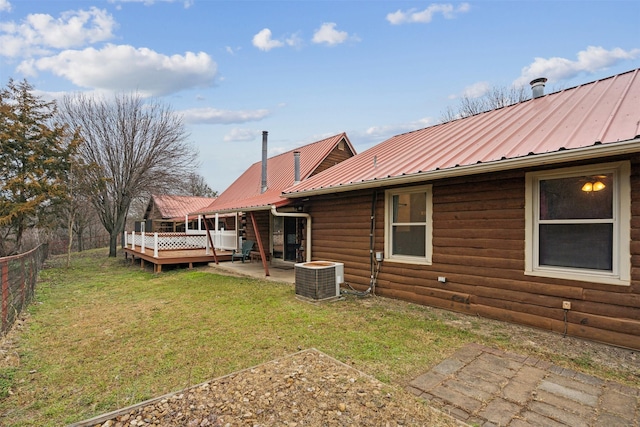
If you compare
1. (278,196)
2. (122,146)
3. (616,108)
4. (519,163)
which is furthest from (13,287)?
(122,146)

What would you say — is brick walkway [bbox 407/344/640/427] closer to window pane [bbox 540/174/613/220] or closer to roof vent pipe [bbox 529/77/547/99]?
window pane [bbox 540/174/613/220]

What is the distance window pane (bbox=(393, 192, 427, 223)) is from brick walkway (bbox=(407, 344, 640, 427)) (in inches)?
114

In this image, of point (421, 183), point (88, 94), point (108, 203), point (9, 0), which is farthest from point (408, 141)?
point (88, 94)

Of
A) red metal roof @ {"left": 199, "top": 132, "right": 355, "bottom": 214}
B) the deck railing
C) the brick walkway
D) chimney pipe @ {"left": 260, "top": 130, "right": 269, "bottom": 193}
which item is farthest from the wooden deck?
the brick walkway

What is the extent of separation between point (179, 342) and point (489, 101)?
24.3 metres

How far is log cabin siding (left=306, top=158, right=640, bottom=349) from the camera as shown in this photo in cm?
381

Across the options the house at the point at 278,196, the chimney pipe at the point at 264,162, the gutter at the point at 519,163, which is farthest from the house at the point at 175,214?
the gutter at the point at 519,163

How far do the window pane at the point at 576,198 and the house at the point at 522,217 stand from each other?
0.01m

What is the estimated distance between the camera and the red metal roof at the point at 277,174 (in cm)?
1308

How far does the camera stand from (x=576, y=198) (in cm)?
420

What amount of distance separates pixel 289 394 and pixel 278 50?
41.7ft

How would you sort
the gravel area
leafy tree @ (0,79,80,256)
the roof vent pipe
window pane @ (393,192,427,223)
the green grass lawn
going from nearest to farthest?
1. the gravel area
2. the green grass lawn
3. window pane @ (393,192,427,223)
4. the roof vent pipe
5. leafy tree @ (0,79,80,256)

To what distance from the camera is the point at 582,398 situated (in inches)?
108

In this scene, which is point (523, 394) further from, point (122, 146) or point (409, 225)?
point (122, 146)
